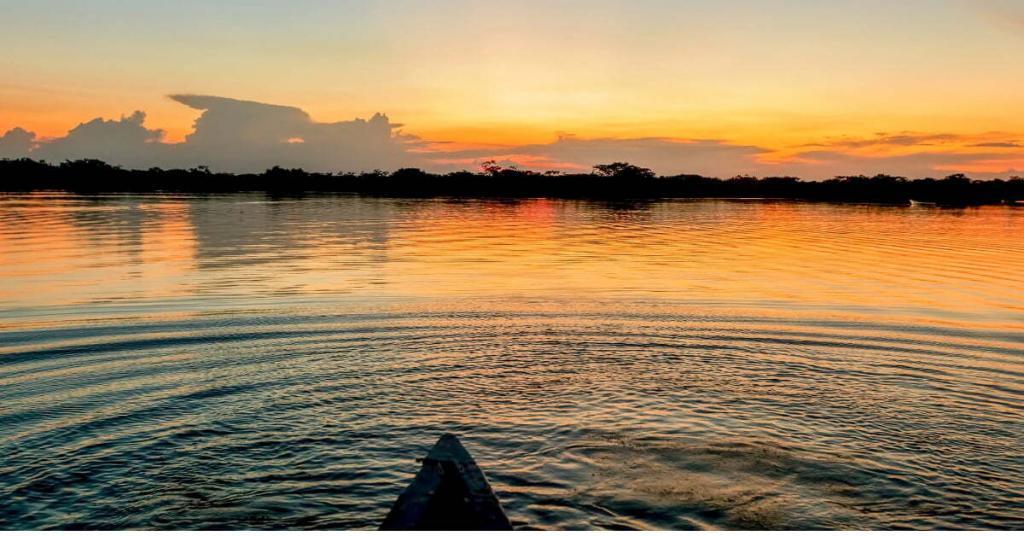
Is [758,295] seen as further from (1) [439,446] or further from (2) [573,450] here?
(1) [439,446]

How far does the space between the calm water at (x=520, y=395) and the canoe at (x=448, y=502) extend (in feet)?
5.19

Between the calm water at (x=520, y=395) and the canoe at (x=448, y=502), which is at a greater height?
the canoe at (x=448, y=502)

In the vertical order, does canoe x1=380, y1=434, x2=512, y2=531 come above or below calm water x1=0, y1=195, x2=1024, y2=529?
above

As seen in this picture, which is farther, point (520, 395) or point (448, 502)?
point (520, 395)

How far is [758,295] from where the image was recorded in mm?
27750

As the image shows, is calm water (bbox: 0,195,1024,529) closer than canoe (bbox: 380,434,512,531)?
No

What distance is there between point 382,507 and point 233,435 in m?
3.86

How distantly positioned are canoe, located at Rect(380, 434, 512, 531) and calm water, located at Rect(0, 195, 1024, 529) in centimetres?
158

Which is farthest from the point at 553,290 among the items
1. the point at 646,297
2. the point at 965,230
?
the point at 965,230

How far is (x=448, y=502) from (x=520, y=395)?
678 centimetres

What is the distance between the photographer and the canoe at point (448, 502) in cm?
724

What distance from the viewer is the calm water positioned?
32.1 ft

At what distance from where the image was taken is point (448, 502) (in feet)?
25.0

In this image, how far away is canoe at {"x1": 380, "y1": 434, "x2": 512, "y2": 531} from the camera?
23.8ft
